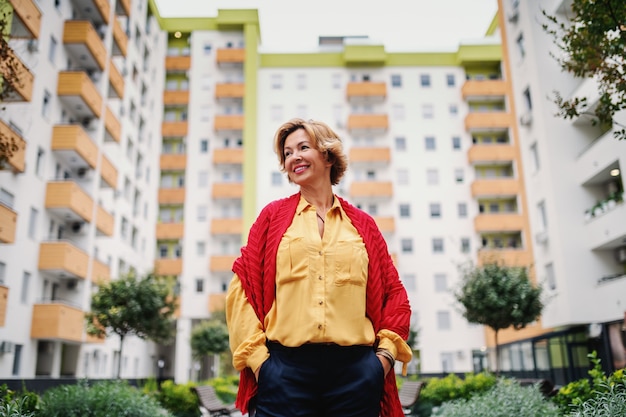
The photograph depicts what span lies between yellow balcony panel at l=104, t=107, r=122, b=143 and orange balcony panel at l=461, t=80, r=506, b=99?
2742 centimetres

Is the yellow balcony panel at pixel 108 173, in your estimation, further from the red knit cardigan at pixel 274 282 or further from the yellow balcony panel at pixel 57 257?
the red knit cardigan at pixel 274 282

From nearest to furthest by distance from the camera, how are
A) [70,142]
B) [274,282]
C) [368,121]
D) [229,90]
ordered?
1. [274,282]
2. [70,142]
3. [229,90]
4. [368,121]

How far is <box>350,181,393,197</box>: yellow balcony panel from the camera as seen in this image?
1884 inches

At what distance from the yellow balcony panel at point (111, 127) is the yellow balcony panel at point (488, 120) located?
26902 millimetres

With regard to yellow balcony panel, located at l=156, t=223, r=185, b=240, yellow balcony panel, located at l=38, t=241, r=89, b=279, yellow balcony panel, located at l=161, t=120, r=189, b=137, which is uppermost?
yellow balcony panel, located at l=161, t=120, r=189, b=137

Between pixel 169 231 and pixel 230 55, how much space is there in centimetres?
1499

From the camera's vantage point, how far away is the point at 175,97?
49.9 meters

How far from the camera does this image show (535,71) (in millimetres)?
27953

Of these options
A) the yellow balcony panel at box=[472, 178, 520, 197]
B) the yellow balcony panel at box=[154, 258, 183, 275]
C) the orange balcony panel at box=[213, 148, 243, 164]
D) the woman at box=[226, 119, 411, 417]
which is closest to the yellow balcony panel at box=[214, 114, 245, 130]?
the orange balcony panel at box=[213, 148, 243, 164]

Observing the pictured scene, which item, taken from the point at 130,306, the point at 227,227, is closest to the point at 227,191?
the point at 227,227

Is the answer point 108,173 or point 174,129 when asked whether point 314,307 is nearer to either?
point 108,173

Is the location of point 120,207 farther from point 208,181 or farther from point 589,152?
point 589,152

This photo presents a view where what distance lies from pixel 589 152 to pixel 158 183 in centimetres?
3332

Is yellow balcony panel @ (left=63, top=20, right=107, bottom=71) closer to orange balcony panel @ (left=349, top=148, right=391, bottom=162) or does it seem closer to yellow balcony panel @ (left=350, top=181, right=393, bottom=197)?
orange balcony panel @ (left=349, top=148, right=391, bottom=162)
